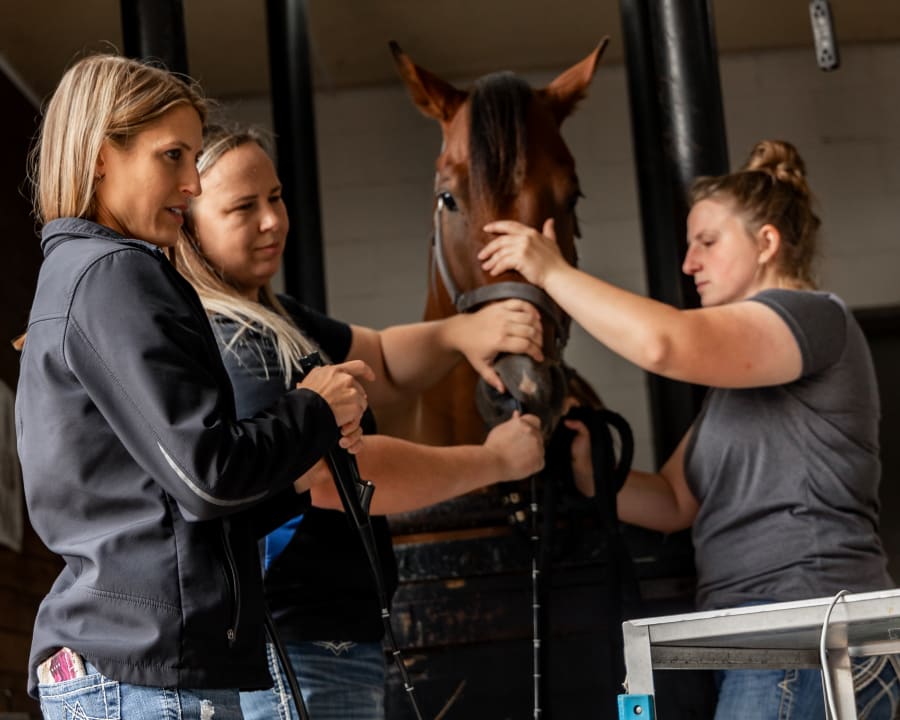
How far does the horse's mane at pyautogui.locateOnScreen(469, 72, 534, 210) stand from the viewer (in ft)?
7.57

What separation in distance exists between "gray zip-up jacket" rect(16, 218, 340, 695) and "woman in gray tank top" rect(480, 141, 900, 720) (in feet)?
2.50

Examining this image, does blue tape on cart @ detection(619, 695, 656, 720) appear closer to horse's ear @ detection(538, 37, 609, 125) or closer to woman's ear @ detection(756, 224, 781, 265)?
woman's ear @ detection(756, 224, 781, 265)

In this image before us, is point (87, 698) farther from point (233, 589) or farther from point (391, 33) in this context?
point (391, 33)

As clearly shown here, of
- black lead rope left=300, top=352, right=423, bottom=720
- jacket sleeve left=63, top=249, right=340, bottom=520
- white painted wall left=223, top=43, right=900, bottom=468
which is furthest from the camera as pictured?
white painted wall left=223, top=43, right=900, bottom=468

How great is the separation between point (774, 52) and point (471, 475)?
460 centimetres

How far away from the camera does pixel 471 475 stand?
1.73 meters

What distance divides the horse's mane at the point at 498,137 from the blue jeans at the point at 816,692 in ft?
3.32

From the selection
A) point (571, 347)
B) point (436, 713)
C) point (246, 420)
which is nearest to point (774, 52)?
point (571, 347)

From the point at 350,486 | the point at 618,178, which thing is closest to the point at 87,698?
the point at 350,486

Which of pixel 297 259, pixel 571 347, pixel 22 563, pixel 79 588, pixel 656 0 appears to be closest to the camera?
pixel 79 588

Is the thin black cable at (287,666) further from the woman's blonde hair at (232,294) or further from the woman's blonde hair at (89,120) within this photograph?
the woman's blonde hair at (89,120)

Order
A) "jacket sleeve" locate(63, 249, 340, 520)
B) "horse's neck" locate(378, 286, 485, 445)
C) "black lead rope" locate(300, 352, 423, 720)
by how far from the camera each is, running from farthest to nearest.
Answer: "horse's neck" locate(378, 286, 485, 445), "black lead rope" locate(300, 352, 423, 720), "jacket sleeve" locate(63, 249, 340, 520)

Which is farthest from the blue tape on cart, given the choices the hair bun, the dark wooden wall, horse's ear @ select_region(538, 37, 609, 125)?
the dark wooden wall

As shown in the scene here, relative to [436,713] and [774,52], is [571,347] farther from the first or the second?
[436,713]
